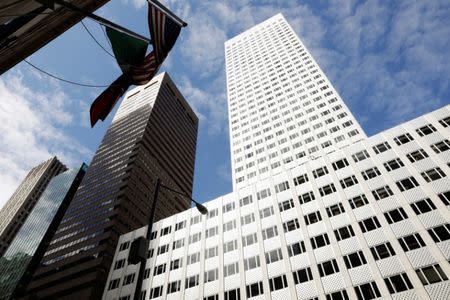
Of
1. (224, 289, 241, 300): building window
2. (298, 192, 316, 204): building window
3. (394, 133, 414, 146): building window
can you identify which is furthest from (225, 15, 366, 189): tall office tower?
(224, 289, 241, 300): building window

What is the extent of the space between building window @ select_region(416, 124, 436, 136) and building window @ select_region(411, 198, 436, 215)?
35.0ft

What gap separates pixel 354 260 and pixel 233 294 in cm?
1553

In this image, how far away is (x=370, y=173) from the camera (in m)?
38.9

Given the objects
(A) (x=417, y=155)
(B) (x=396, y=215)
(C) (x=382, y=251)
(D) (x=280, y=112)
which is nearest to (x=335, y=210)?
(B) (x=396, y=215)

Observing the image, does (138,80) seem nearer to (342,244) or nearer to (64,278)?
(342,244)

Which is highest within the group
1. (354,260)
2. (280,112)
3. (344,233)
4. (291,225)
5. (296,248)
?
(280,112)

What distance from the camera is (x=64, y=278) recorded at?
8269cm

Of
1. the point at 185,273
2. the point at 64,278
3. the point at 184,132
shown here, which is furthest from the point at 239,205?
the point at 184,132

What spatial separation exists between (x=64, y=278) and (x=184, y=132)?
8222cm

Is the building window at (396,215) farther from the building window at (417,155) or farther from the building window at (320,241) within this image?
the building window at (417,155)

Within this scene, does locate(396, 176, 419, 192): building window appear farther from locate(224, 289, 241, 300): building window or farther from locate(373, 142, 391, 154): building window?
locate(224, 289, 241, 300): building window

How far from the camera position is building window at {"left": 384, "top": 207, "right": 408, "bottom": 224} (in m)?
32.6

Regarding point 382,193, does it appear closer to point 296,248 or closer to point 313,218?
point 313,218

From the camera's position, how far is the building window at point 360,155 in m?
41.2
